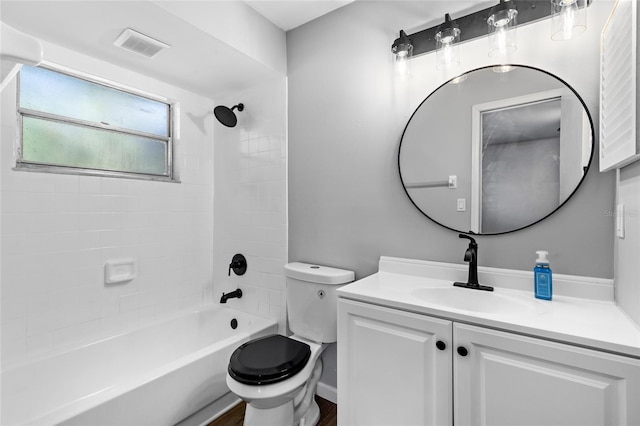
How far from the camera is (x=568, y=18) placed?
1237mm

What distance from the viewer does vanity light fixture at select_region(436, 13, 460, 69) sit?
1.50m

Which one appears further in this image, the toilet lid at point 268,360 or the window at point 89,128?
the window at point 89,128

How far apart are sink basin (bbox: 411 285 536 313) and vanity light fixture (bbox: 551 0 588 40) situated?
3.67 ft

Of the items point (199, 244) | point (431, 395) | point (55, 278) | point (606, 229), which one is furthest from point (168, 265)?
point (606, 229)

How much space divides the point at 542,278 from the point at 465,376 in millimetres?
537

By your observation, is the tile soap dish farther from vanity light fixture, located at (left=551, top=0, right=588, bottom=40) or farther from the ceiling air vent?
vanity light fixture, located at (left=551, top=0, right=588, bottom=40)

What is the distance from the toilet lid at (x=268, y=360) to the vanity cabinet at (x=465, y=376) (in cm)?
26

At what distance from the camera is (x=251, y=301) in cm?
235

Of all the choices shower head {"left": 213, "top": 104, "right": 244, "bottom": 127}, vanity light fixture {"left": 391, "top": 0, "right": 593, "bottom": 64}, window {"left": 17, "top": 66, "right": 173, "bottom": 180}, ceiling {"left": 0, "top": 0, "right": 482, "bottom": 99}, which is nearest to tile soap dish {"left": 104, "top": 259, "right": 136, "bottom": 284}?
window {"left": 17, "top": 66, "right": 173, "bottom": 180}

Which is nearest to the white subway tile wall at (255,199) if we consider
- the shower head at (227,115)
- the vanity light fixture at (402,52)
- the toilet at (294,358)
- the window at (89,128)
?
the shower head at (227,115)

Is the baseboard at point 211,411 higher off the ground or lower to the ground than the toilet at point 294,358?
lower

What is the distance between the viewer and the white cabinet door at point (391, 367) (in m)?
1.13

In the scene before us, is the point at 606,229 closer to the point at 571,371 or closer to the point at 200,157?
the point at 571,371

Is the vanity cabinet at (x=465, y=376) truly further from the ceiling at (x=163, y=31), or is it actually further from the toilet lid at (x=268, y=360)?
the ceiling at (x=163, y=31)
